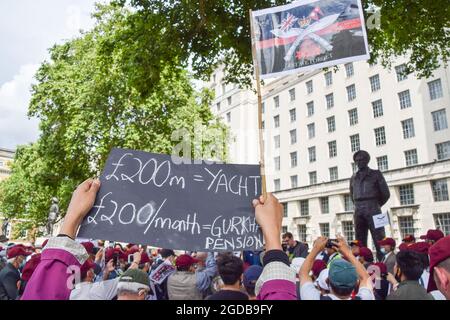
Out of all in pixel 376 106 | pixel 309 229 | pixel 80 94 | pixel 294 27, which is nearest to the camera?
pixel 294 27

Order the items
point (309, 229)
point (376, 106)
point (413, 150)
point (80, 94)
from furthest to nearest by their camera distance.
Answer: point (309, 229), point (376, 106), point (413, 150), point (80, 94)

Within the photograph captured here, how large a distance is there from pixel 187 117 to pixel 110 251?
17306mm

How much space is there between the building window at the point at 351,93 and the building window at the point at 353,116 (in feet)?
4.14

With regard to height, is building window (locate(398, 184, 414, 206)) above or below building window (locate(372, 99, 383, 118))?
below

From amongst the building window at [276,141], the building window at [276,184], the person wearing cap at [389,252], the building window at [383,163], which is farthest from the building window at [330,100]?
the person wearing cap at [389,252]

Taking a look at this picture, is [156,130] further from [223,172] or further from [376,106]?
[376,106]

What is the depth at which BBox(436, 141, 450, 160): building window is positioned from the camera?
107 feet

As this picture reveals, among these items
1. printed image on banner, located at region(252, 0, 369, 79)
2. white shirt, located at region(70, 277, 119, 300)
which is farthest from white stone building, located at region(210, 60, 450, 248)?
white shirt, located at region(70, 277, 119, 300)

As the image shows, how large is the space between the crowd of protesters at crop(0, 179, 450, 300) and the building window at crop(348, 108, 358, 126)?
36139mm

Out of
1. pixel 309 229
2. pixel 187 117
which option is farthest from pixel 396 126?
pixel 187 117

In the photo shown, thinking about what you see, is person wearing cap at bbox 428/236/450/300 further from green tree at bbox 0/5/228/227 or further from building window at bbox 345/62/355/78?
building window at bbox 345/62/355/78

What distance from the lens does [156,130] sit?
23.2 m

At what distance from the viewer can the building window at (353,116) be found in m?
41.4

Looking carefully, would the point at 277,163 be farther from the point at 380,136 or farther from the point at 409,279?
the point at 409,279
